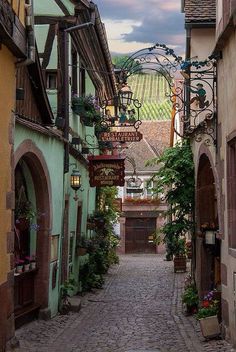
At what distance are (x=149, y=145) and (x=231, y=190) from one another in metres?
37.8

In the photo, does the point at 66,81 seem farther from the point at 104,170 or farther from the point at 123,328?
the point at 123,328

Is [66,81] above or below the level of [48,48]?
below

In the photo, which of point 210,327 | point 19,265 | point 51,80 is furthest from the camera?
point 51,80

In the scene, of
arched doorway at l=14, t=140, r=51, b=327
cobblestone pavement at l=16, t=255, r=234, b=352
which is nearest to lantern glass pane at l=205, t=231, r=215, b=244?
cobblestone pavement at l=16, t=255, r=234, b=352

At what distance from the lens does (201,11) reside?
16.2m

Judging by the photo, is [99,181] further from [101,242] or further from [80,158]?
[101,242]

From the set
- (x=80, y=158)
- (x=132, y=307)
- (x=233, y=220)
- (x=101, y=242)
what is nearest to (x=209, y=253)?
(x=132, y=307)

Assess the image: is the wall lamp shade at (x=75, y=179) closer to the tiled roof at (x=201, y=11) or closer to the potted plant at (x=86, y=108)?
the potted plant at (x=86, y=108)

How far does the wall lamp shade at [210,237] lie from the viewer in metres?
12.4

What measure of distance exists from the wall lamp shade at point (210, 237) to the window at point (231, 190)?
232 centimetres

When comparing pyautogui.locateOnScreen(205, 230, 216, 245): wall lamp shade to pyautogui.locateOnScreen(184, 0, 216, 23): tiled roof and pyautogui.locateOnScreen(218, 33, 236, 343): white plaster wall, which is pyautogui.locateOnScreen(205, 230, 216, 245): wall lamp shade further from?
pyautogui.locateOnScreen(184, 0, 216, 23): tiled roof

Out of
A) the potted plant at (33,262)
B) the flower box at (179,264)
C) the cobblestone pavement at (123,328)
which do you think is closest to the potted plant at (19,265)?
the potted plant at (33,262)

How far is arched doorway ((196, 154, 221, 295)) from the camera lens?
43.4ft

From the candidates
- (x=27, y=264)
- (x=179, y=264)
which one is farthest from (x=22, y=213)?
(x=179, y=264)
